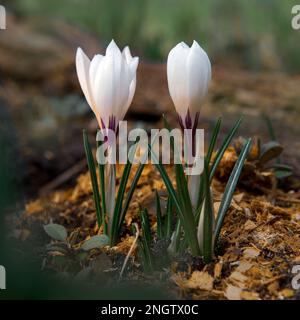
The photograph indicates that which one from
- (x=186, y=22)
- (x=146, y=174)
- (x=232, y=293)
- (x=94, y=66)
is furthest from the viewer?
(x=186, y=22)

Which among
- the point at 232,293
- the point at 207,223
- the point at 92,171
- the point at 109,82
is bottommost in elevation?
the point at 232,293

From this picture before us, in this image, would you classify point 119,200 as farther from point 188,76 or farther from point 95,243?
point 188,76

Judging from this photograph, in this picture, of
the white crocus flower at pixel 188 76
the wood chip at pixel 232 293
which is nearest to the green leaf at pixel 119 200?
the white crocus flower at pixel 188 76

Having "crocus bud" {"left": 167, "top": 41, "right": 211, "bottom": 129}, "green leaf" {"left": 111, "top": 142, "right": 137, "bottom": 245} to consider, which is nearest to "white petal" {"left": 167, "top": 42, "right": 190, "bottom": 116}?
"crocus bud" {"left": 167, "top": 41, "right": 211, "bottom": 129}

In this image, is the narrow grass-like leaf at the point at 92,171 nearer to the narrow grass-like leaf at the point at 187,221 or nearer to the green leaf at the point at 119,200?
the green leaf at the point at 119,200

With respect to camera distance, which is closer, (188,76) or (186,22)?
(188,76)

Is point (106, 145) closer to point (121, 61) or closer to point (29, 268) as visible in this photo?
point (121, 61)

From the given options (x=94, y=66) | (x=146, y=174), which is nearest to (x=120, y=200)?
(x=94, y=66)
